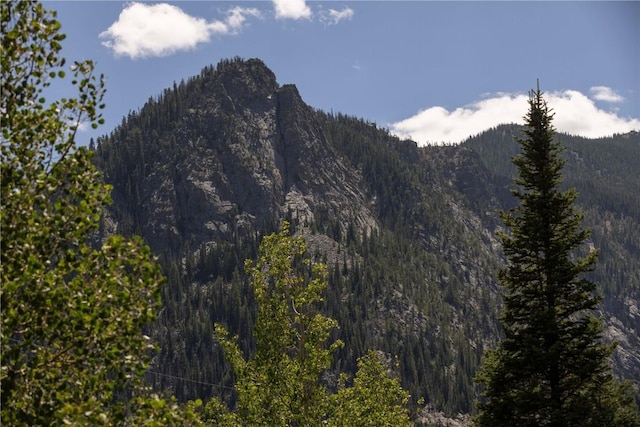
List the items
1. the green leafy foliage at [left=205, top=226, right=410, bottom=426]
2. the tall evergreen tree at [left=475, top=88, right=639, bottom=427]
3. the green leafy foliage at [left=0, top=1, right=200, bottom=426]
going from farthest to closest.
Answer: the tall evergreen tree at [left=475, top=88, right=639, bottom=427] < the green leafy foliage at [left=205, top=226, right=410, bottom=426] < the green leafy foliage at [left=0, top=1, right=200, bottom=426]

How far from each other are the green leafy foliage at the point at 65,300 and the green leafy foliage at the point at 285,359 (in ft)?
35.9

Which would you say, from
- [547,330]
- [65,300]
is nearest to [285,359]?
[547,330]

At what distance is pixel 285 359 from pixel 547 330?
9.54m

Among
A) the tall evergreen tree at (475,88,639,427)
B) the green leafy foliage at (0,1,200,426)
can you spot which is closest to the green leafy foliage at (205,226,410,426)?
the tall evergreen tree at (475,88,639,427)

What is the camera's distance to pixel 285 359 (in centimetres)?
2123

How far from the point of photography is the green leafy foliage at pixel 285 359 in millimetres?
20953

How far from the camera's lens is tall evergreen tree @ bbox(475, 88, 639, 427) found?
→ 22953 millimetres

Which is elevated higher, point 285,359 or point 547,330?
point 547,330

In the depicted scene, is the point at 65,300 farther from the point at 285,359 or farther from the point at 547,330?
the point at 547,330

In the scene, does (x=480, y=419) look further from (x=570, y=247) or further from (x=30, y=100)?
(x=30, y=100)

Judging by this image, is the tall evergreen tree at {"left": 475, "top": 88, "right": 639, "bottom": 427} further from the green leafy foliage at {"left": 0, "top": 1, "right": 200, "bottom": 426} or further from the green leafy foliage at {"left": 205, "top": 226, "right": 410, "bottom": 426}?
the green leafy foliage at {"left": 0, "top": 1, "right": 200, "bottom": 426}

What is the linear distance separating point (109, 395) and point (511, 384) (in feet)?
58.2

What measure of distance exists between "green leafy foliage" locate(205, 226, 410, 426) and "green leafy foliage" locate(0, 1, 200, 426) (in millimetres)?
10935

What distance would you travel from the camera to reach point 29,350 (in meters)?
9.90
